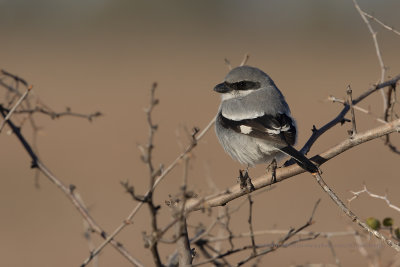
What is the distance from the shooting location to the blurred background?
9.74 meters

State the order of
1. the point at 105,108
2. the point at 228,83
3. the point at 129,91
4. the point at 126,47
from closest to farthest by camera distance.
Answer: the point at 228,83 → the point at 105,108 → the point at 129,91 → the point at 126,47

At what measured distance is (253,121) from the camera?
4.45m

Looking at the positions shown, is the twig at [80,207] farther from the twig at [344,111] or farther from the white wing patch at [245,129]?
the white wing patch at [245,129]

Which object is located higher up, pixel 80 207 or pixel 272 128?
pixel 272 128

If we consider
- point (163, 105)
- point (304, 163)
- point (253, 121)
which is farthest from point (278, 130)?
point (163, 105)

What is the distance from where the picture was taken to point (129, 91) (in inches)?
803

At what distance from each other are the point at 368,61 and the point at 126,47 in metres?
10.5

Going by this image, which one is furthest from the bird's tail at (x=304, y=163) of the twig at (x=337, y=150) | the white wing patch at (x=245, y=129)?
the white wing patch at (x=245, y=129)

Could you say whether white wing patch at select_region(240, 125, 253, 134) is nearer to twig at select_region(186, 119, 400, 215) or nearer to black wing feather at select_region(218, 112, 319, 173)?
black wing feather at select_region(218, 112, 319, 173)

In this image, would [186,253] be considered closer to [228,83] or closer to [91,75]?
[228,83]

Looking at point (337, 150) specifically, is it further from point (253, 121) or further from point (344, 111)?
point (253, 121)

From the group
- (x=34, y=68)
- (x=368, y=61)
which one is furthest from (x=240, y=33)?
(x=34, y=68)

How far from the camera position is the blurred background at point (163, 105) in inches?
384

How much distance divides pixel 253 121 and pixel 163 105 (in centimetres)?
1353
